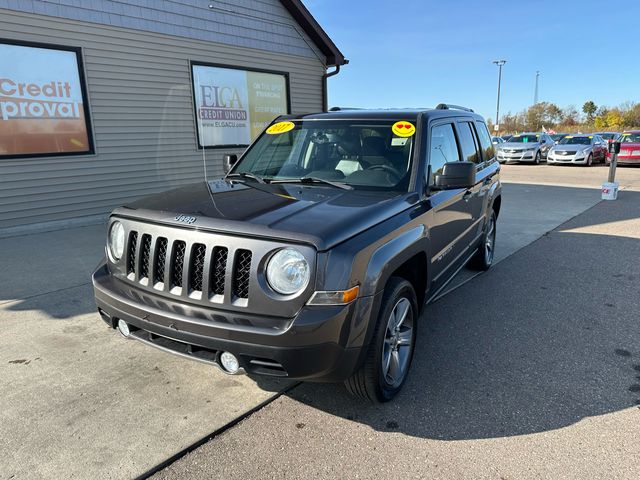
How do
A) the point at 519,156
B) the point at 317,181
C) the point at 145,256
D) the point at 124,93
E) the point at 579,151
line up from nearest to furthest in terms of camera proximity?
the point at 145,256
the point at 317,181
the point at 124,93
the point at 579,151
the point at 519,156

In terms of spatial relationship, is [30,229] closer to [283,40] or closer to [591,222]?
[283,40]

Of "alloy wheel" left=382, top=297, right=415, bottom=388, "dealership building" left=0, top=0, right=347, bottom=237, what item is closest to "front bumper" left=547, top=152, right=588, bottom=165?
"dealership building" left=0, top=0, right=347, bottom=237

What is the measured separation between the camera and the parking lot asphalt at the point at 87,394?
2504 mm

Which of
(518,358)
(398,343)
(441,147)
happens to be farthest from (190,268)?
(518,358)

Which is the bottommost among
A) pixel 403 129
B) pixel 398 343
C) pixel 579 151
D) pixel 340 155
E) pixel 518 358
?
pixel 518 358

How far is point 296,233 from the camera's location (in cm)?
236

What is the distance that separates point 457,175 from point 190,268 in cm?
188

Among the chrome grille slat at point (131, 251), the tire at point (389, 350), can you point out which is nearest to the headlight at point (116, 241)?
the chrome grille slat at point (131, 251)

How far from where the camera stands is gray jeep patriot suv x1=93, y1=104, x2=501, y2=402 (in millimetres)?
2340

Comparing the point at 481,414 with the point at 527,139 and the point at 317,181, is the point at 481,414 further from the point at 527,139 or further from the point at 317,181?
the point at 527,139

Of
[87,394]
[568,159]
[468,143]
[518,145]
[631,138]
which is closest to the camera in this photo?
[87,394]

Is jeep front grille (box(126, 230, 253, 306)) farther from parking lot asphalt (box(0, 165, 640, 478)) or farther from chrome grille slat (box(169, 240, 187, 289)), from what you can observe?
parking lot asphalt (box(0, 165, 640, 478))

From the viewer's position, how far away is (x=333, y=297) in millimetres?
2330

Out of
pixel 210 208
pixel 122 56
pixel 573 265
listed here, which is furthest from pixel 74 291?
pixel 573 265
